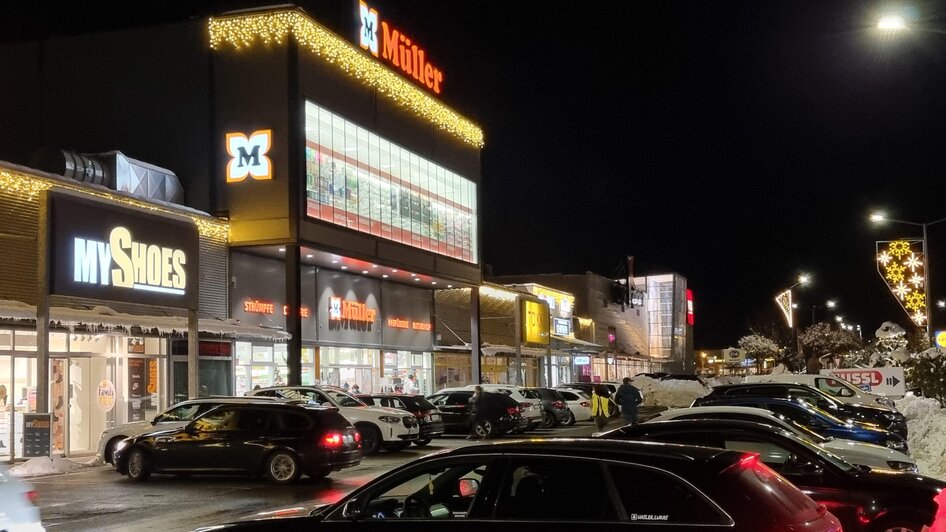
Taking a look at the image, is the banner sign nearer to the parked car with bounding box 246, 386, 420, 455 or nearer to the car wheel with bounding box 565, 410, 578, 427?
the car wheel with bounding box 565, 410, 578, 427

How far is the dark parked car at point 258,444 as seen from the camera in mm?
16422

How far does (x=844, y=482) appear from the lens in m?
8.52

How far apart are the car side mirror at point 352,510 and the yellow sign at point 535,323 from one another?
39.7m

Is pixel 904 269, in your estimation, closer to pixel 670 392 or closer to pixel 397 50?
pixel 670 392

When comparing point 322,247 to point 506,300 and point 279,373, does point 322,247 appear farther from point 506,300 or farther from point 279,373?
point 506,300

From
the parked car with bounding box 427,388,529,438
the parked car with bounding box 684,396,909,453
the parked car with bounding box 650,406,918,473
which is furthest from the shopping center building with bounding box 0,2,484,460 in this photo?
the parked car with bounding box 650,406,918,473

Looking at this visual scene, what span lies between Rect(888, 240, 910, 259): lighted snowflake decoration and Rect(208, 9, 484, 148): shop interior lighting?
1950 centimetres

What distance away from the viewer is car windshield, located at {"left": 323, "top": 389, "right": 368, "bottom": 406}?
22375 millimetres

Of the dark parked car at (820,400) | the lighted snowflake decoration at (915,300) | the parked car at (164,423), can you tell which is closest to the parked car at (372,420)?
the parked car at (164,423)

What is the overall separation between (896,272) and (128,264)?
2951 cm

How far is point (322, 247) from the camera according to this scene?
98.2 ft

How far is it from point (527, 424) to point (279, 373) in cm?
888

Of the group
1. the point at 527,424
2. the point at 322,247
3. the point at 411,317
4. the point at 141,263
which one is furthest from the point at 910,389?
the point at 141,263

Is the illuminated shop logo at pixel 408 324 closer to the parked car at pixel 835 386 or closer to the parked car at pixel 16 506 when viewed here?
the parked car at pixel 835 386
